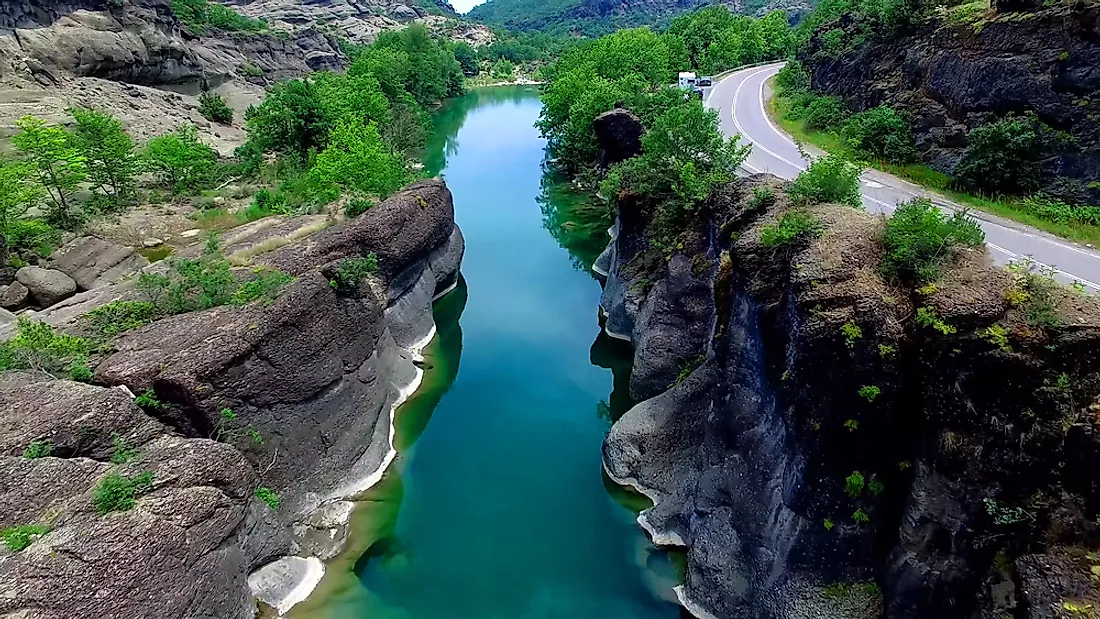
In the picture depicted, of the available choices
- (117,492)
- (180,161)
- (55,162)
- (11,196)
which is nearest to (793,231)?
(117,492)

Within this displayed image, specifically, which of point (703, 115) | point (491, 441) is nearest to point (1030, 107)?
point (703, 115)

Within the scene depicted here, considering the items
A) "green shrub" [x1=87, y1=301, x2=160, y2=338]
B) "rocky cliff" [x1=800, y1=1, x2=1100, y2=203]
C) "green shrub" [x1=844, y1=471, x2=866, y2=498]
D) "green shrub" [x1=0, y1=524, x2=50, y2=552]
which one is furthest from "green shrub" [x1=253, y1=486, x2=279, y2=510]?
"rocky cliff" [x1=800, y1=1, x2=1100, y2=203]

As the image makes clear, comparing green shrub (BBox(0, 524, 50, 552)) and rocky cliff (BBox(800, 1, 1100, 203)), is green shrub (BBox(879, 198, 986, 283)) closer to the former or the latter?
rocky cliff (BBox(800, 1, 1100, 203))

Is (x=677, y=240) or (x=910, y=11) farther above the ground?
(x=910, y=11)

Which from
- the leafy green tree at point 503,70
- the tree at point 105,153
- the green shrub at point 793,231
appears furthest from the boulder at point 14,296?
the leafy green tree at point 503,70

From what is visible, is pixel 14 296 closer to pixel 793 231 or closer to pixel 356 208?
pixel 356 208

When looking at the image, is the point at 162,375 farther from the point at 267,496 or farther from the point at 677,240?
the point at 677,240

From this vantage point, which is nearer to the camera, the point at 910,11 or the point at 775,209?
the point at 775,209
